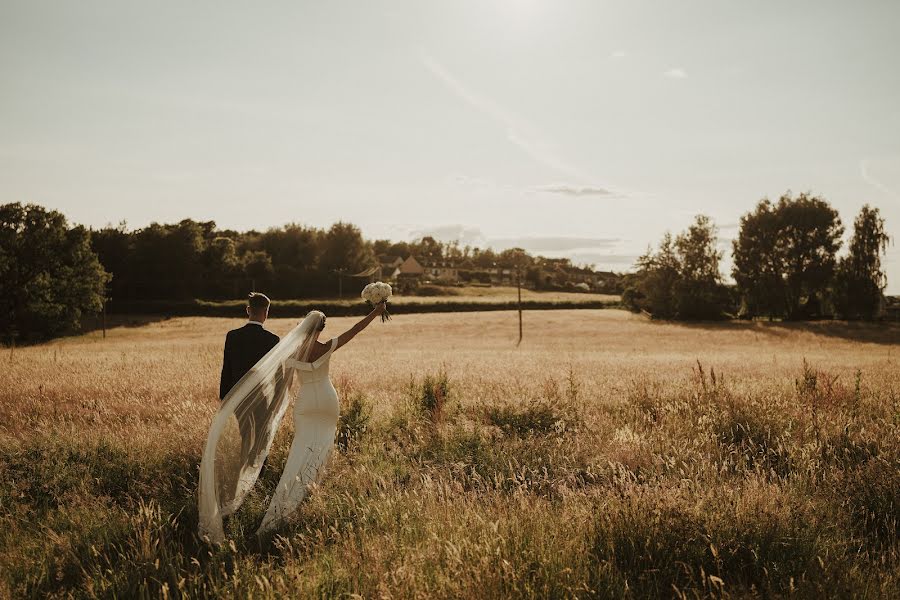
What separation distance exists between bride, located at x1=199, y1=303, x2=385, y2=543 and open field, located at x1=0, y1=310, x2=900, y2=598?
0.23m

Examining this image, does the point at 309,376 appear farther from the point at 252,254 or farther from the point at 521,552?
the point at 252,254

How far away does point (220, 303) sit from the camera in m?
60.1

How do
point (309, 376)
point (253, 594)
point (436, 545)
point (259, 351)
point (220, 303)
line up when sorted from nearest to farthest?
point (253, 594), point (436, 545), point (309, 376), point (259, 351), point (220, 303)

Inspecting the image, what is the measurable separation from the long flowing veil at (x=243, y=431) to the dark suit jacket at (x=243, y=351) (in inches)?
35.9

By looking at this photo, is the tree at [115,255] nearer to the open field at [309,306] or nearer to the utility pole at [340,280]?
the open field at [309,306]

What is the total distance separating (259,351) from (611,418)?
536 cm

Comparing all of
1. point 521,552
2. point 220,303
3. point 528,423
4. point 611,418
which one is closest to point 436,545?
point 521,552

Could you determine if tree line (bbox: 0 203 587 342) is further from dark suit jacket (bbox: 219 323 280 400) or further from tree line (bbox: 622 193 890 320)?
dark suit jacket (bbox: 219 323 280 400)

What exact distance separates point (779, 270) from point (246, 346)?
210 ft

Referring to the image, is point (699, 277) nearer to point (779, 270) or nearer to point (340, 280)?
point (779, 270)

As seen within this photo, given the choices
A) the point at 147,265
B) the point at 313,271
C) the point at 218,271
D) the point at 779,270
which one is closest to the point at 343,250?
the point at 313,271

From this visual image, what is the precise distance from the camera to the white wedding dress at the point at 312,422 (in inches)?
215

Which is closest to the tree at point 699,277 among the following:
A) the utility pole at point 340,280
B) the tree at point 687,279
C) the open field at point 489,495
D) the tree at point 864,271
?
the tree at point 687,279

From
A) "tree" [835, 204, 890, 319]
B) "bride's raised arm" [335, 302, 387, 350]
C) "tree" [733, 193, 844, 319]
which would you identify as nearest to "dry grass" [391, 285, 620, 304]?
"tree" [733, 193, 844, 319]
